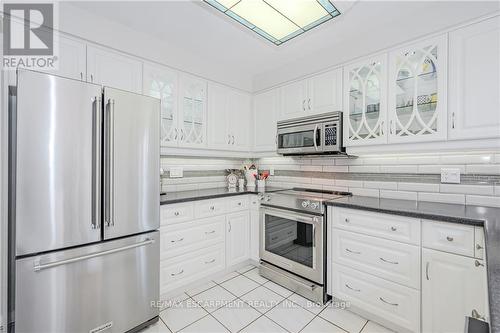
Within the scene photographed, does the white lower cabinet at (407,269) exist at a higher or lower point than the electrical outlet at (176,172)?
lower

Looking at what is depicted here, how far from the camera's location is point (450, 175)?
1.94 metres

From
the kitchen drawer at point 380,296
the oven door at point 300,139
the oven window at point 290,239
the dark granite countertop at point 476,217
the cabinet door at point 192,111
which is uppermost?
the cabinet door at point 192,111

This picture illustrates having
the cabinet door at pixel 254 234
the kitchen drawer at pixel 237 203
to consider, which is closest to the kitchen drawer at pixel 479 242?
the cabinet door at pixel 254 234

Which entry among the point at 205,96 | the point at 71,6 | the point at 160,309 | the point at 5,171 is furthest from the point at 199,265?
the point at 71,6

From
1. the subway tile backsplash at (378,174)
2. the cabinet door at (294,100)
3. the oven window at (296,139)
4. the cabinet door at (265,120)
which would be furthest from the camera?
the cabinet door at (265,120)

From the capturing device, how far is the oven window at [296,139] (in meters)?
2.47

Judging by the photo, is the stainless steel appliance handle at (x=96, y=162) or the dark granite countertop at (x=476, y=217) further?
the stainless steel appliance handle at (x=96, y=162)

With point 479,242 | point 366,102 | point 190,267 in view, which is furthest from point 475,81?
point 190,267

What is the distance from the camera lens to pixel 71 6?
1.79 meters

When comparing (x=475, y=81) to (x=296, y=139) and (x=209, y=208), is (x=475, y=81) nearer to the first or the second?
(x=296, y=139)

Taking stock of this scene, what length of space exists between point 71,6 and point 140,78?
2.18 ft

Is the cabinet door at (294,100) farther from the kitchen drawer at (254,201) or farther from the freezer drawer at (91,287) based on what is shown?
the freezer drawer at (91,287)

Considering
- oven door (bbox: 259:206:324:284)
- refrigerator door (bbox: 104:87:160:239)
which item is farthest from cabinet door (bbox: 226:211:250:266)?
refrigerator door (bbox: 104:87:160:239)

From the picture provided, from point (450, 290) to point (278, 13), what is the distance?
2.31 metres
